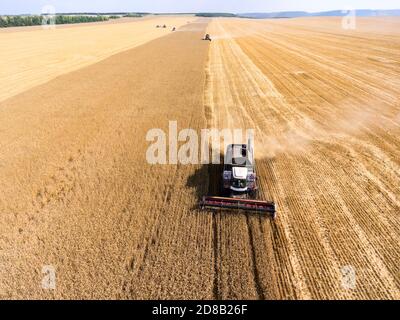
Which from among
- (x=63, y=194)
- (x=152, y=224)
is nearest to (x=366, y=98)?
(x=152, y=224)

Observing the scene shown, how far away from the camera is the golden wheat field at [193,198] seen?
8648 mm

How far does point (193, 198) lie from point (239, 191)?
2051 millimetres

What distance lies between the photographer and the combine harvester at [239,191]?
11016mm

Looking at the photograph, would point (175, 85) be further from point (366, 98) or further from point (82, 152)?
point (366, 98)

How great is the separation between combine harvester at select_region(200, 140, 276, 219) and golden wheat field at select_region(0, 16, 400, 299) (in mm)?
378

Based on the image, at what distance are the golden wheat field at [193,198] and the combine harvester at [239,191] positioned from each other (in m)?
0.38

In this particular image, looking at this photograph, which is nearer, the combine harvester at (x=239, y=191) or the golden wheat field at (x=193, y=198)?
the golden wheat field at (x=193, y=198)

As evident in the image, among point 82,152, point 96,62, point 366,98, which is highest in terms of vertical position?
point 96,62

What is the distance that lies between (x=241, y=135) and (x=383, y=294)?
447 inches

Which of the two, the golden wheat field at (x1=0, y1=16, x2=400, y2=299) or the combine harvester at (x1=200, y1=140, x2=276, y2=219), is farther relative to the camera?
the combine harvester at (x1=200, y1=140, x2=276, y2=219)

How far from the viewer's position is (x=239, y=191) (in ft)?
37.1

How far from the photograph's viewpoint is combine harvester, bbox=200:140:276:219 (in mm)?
11016

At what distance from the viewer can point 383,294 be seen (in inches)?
320

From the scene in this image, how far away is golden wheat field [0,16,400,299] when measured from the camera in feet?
28.4
